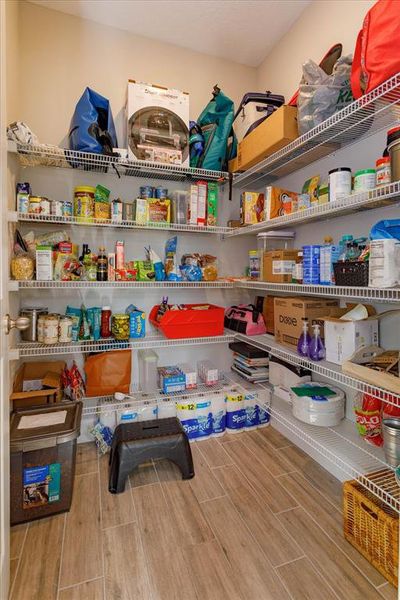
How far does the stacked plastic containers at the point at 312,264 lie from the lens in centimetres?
159

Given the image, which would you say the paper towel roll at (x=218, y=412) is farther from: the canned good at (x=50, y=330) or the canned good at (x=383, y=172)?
the canned good at (x=383, y=172)

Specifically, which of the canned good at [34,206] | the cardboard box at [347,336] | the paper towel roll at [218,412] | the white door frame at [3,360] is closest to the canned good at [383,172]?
the cardboard box at [347,336]

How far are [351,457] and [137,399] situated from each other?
4.25 feet

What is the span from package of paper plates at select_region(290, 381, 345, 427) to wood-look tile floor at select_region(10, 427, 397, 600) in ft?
1.09

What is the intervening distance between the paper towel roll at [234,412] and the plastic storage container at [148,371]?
21.1 inches

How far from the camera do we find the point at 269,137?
1830 millimetres

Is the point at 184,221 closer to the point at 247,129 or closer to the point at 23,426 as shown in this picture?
the point at 247,129

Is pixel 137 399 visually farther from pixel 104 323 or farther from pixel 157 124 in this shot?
pixel 157 124

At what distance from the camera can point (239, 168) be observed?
7.22 feet

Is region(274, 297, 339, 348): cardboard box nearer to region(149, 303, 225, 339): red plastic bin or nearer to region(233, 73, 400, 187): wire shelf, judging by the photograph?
region(149, 303, 225, 339): red plastic bin

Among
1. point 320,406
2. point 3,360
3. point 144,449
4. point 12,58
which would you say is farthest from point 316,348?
point 12,58

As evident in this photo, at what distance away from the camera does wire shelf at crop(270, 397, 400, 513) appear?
1.23m

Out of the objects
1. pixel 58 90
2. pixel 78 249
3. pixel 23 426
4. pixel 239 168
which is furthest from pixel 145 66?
pixel 23 426

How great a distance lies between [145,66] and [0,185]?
6.03 ft
